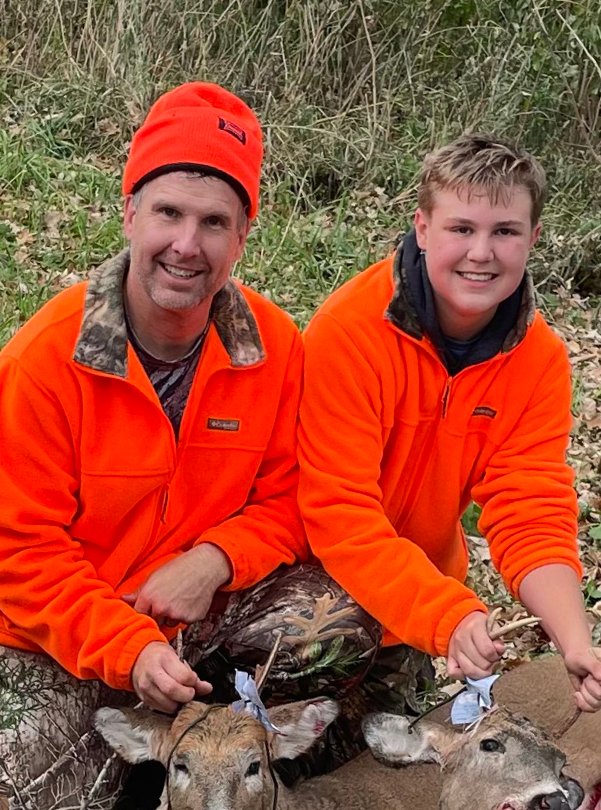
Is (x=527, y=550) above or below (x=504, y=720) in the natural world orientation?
above

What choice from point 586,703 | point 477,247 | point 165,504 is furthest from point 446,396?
point 586,703

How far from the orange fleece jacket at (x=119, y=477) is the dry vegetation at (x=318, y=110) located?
370 cm

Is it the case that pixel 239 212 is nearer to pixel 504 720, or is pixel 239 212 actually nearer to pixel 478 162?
pixel 478 162

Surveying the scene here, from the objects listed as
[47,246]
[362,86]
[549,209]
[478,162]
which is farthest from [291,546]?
[362,86]

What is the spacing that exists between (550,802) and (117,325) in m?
1.89

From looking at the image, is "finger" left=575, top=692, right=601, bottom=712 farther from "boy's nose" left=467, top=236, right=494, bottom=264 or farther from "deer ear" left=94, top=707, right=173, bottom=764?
"boy's nose" left=467, top=236, right=494, bottom=264

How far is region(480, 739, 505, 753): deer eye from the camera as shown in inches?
130

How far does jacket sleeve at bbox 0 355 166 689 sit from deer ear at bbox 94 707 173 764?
112 mm

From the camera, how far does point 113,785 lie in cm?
379

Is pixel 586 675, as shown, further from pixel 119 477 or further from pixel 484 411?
pixel 119 477

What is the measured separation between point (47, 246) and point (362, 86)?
338 centimetres

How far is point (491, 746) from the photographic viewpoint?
333 centimetres

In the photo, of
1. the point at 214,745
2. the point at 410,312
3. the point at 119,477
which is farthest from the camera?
the point at 410,312

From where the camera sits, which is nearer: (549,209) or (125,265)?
(125,265)
